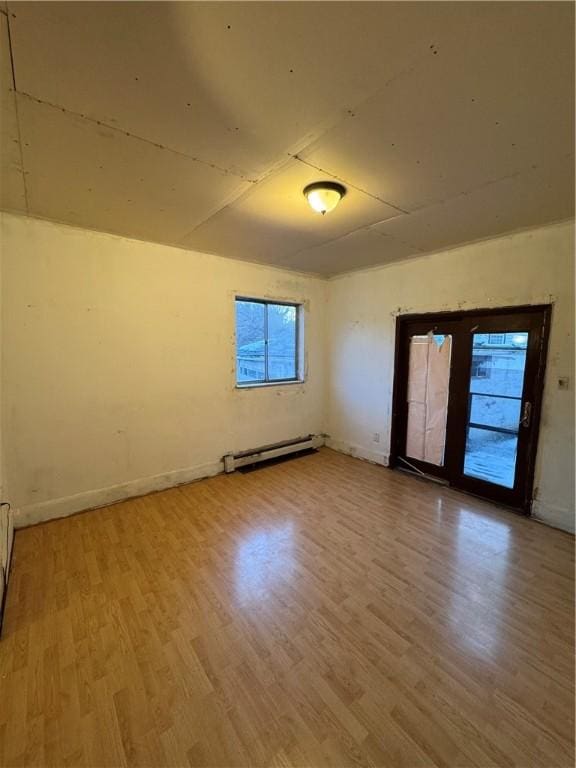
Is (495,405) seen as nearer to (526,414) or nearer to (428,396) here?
(526,414)

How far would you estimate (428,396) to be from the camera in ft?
12.0

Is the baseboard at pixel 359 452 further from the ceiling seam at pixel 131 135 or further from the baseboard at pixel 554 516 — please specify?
the ceiling seam at pixel 131 135

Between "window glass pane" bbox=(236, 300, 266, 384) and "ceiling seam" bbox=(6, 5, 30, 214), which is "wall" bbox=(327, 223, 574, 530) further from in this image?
"ceiling seam" bbox=(6, 5, 30, 214)

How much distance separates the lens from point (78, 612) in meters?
1.79

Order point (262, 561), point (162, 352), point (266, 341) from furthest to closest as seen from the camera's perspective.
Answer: point (266, 341)
point (162, 352)
point (262, 561)

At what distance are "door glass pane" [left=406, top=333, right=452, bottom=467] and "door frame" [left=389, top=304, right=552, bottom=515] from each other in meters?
0.09

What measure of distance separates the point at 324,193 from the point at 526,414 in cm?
262

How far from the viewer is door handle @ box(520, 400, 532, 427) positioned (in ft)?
9.27

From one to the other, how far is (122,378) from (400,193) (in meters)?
2.87

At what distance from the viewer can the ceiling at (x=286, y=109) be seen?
3.37 feet

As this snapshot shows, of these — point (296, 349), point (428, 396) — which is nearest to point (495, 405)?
point (428, 396)

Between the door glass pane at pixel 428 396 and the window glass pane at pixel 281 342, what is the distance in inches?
64.2

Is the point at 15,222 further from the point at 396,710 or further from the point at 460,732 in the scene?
the point at 460,732

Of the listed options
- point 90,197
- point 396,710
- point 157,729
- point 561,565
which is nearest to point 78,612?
point 157,729
